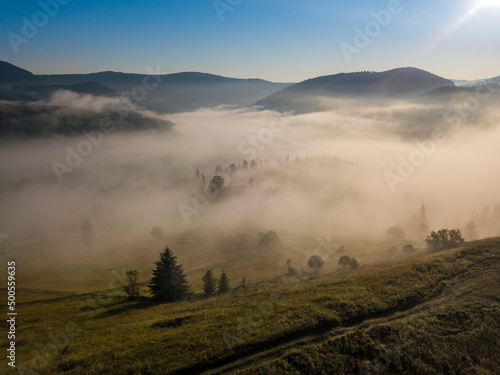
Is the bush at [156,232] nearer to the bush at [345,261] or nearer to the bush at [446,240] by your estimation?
the bush at [345,261]

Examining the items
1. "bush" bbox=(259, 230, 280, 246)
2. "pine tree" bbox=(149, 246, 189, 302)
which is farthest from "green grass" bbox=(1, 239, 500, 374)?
"bush" bbox=(259, 230, 280, 246)

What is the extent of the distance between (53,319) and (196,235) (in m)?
113

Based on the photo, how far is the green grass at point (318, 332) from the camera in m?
27.1

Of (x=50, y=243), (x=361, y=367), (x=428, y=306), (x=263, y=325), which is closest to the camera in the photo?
(x=361, y=367)

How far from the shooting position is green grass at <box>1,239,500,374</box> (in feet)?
89.0

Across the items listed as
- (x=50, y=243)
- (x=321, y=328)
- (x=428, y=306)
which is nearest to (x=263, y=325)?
(x=321, y=328)

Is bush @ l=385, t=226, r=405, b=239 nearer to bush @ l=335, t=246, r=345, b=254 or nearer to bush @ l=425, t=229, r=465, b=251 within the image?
bush @ l=335, t=246, r=345, b=254

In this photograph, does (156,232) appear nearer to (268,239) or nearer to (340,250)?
(268,239)

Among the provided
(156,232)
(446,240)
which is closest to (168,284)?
(446,240)

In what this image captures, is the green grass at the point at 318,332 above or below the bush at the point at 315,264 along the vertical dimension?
above

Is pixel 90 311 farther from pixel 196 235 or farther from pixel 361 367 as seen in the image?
pixel 196 235

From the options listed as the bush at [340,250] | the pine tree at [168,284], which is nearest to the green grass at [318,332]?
the pine tree at [168,284]

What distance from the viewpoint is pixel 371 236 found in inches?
6614

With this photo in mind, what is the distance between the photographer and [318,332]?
102 ft
